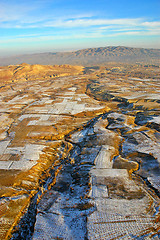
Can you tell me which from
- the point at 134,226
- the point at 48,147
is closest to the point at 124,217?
the point at 134,226

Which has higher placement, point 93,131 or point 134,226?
point 93,131

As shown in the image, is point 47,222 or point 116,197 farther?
point 116,197

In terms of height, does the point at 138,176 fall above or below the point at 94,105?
below

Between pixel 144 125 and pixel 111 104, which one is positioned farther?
pixel 111 104

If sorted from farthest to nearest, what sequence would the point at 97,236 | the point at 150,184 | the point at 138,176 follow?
1. the point at 138,176
2. the point at 150,184
3. the point at 97,236

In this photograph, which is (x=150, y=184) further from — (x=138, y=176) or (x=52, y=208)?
(x=52, y=208)

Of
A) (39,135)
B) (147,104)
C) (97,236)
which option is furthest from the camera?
(147,104)

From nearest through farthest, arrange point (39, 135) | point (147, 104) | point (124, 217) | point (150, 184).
Result: point (124, 217) → point (150, 184) → point (39, 135) → point (147, 104)

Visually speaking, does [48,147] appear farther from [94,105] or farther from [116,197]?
[94,105]

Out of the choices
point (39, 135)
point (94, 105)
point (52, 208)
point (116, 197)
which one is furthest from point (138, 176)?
point (94, 105)
